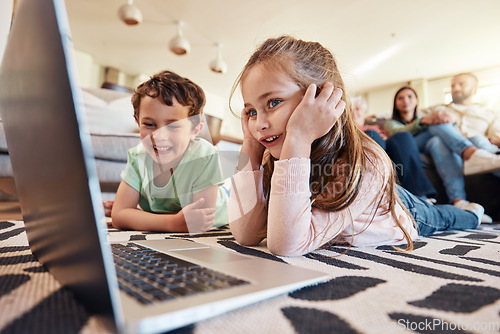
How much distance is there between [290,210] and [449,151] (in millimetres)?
1318

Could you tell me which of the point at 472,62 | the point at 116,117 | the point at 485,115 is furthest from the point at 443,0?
the point at 116,117

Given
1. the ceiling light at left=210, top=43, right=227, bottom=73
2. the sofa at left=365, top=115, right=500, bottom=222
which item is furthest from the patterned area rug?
the ceiling light at left=210, top=43, right=227, bottom=73

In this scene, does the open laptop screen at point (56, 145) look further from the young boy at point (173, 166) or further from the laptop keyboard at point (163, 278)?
the young boy at point (173, 166)

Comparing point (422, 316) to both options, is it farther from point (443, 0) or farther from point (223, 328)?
point (443, 0)

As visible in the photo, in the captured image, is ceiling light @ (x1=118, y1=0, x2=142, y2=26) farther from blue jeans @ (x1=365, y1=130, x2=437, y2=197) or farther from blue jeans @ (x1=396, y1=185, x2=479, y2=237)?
blue jeans @ (x1=396, y1=185, x2=479, y2=237)

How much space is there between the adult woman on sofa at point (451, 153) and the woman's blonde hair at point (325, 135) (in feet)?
3.10

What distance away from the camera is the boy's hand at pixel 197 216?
73cm

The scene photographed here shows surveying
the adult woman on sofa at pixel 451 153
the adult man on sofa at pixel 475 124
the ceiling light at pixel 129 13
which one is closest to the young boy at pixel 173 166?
the adult woman on sofa at pixel 451 153

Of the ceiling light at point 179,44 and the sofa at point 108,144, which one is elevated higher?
the ceiling light at point 179,44

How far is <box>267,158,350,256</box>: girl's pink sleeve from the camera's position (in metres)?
0.46

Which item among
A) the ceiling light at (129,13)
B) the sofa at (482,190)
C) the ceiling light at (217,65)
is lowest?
the sofa at (482,190)

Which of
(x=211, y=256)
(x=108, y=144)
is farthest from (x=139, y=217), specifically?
(x=108, y=144)

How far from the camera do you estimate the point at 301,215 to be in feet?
1.51

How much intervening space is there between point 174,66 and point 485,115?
13.4 ft
